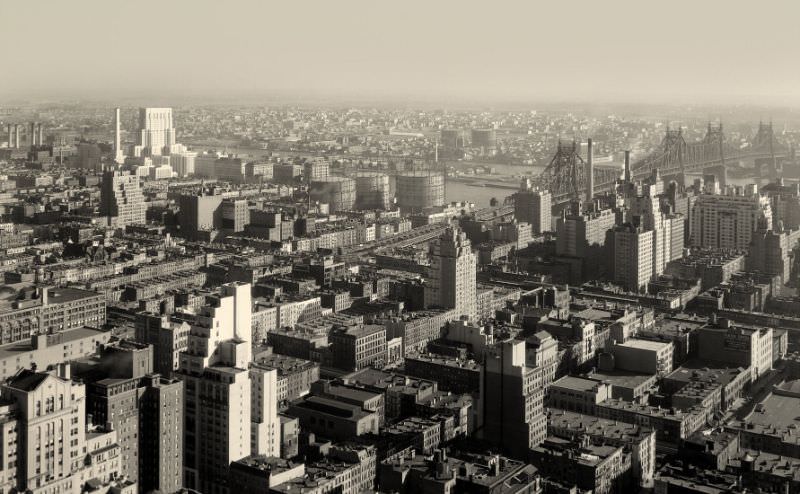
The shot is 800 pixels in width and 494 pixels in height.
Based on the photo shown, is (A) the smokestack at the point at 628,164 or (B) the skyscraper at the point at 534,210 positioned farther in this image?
(A) the smokestack at the point at 628,164

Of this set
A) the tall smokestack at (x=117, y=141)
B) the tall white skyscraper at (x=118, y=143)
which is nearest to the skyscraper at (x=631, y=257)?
the tall smokestack at (x=117, y=141)

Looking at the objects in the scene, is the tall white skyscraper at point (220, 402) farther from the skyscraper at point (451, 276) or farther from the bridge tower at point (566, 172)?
the bridge tower at point (566, 172)

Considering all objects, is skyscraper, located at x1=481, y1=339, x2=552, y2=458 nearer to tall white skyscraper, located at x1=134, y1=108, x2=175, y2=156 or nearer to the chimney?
the chimney

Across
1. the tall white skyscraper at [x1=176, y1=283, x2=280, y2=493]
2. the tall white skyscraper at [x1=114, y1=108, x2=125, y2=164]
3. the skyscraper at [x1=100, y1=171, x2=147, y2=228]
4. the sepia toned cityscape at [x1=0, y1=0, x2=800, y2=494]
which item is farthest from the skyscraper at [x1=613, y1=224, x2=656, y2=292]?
the tall white skyscraper at [x1=114, y1=108, x2=125, y2=164]

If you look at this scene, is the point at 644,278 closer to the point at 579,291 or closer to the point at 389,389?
the point at 579,291

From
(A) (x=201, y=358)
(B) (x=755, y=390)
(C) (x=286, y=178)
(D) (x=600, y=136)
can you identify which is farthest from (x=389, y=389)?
(C) (x=286, y=178)
